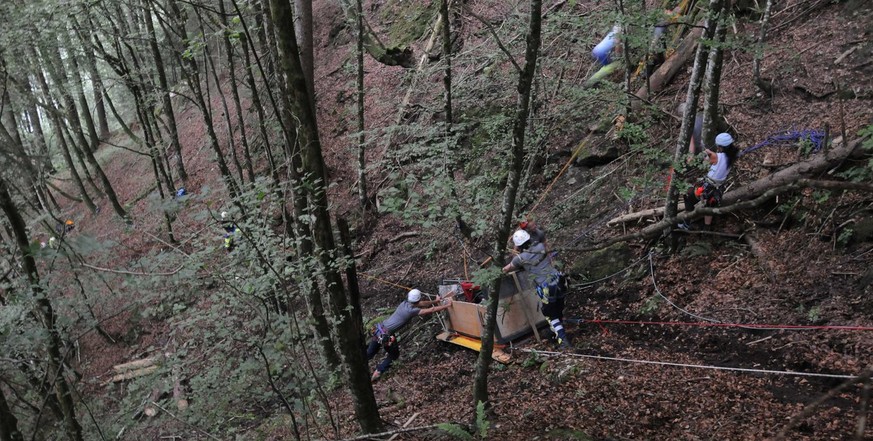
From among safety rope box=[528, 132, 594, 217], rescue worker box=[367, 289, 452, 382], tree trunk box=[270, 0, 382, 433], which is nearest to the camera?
tree trunk box=[270, 0, 382, 433]

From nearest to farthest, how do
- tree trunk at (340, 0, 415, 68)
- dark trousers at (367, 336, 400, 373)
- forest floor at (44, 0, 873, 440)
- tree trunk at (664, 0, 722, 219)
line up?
forest floor at (44, 0, 873, 440) → tree trunk at (664, 0, 722, 219) → dark trousers at (367, 336, 400, 373) → tree trunk at (340, 0, 415, 68)

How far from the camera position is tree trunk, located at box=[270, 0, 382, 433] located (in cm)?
510

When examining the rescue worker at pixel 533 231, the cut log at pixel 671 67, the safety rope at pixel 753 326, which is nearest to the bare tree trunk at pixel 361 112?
the rescue worker at pixel 533 231

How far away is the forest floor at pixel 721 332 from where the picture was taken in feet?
17.2

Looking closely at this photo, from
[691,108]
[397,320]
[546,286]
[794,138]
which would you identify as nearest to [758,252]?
[794,138]

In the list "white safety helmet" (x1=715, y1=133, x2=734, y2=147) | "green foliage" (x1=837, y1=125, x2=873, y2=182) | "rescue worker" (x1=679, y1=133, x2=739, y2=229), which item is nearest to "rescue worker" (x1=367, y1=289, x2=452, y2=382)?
"rescue worker" (x1=679, y1=133, x2=739, y2=229)

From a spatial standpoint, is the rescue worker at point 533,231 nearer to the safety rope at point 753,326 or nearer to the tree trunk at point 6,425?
the safety rope at point 753,326

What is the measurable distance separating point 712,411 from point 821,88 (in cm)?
569

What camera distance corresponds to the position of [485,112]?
37.8 feet

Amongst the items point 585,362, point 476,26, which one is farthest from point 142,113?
point 585,362

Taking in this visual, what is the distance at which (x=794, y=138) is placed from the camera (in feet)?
24.8

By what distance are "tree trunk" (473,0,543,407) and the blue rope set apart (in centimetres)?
465

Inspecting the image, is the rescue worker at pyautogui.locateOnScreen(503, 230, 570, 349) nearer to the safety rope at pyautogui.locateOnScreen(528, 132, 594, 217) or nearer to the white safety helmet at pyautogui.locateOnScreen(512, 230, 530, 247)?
the white safety helmet at pyautogui.locateOnScreen(512, 230, 530, 247)

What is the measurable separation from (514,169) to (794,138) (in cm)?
506
